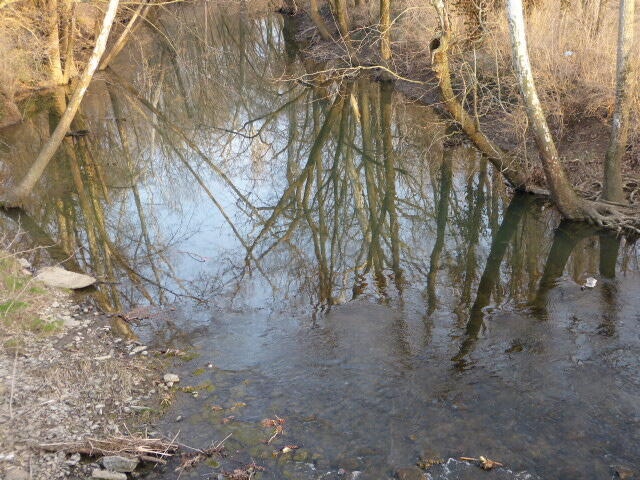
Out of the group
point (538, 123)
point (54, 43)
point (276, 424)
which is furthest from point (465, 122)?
point (54, 43)

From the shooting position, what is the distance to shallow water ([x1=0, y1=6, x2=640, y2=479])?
6051mm

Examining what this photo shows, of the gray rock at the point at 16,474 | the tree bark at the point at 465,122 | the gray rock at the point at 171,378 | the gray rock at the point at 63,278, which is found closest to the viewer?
the gray rock at the point at 16,474

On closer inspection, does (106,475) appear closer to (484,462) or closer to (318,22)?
(484,462)

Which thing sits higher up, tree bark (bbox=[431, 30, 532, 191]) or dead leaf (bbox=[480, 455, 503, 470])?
tree bark (bbox=[431, 30, 532, 191])

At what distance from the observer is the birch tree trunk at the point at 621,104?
932cm

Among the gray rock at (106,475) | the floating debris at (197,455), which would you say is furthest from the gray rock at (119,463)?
the floating debris at (197,455)

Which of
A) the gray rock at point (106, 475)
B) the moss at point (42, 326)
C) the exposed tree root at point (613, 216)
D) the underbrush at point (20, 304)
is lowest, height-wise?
the gray rock at point (106, 475)

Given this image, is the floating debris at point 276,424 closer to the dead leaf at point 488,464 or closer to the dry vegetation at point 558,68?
the dead leaf at point 488,464


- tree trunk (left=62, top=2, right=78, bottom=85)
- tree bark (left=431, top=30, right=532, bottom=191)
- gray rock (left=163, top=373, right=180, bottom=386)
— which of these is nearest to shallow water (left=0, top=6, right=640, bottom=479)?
gray rock (left=163, top=373, right=180, bottom=386)

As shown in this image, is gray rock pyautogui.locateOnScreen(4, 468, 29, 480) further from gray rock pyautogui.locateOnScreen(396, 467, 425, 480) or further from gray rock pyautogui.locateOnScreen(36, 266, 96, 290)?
gray rock pyautogui.locateOnScreen(36, 266, 96, 290)

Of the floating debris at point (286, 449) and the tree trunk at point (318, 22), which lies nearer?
the floating debris at point (286, 449)

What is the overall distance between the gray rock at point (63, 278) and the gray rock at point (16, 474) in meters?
4.27

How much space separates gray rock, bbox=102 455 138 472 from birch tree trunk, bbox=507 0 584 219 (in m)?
7.86

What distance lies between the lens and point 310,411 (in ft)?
21.1
